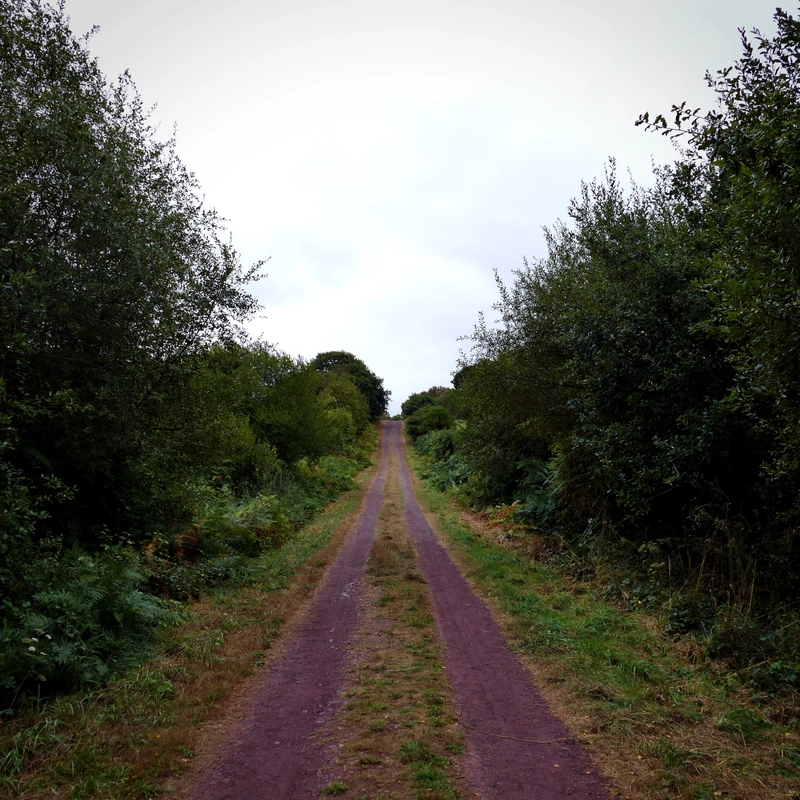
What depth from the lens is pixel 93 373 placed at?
731 cm

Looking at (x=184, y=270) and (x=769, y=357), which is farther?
(x=184, y=270)

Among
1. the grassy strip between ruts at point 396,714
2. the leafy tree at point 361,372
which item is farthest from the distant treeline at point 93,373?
the leafy tree at point 361,372

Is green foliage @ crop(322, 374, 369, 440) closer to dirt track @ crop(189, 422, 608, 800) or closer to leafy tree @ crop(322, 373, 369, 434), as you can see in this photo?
leafy tree @ crop(322, 373, 369, 434)

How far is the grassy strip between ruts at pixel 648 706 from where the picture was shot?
160 inches

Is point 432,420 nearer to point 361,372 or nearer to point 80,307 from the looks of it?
point 361,372

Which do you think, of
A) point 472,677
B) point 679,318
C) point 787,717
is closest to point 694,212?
point 679,318

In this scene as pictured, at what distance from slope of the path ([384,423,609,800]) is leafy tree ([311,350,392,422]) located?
213ft

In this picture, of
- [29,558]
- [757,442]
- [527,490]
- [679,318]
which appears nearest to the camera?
[29,558]

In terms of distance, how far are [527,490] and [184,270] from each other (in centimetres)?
1242

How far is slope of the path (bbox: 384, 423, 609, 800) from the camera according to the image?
4.02 m

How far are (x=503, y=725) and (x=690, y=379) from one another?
20.5ft

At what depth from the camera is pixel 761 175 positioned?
4.85 metres

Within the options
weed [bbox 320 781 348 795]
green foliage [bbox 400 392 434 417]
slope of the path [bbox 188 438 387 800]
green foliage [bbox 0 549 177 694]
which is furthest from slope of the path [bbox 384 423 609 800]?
green foliage [bbox 400 392 434 417]

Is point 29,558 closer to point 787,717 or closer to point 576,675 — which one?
point 576,675
